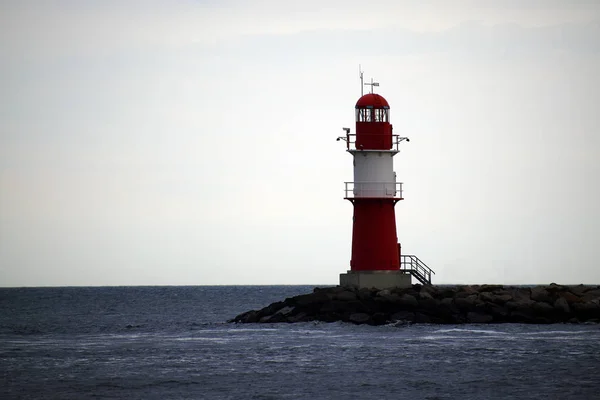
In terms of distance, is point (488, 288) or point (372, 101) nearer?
point (372, 101)

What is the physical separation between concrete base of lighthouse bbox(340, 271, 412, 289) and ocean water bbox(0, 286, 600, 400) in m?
1.78

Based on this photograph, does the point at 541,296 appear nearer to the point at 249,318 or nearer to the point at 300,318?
the point at 300,318

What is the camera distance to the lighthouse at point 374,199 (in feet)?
126

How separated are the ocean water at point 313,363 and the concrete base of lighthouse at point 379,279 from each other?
5.84 ft

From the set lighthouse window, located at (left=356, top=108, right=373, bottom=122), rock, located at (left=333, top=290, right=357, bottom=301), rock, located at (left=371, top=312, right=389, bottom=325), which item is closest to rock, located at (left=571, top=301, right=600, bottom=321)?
rock, located at (left=371, top=312, right=389, bottom=325)


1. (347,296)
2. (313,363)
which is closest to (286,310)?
(347,296)

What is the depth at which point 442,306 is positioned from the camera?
37.9m

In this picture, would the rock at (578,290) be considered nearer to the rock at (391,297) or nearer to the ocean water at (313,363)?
the ocean water at (313,363)

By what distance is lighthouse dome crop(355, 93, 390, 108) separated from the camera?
3881 cm

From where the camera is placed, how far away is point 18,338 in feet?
133

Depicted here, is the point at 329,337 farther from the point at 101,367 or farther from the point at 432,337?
the point at 101,367

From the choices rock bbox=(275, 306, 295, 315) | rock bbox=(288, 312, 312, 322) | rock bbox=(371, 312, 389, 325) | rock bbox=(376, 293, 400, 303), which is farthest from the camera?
rock bbox=(275, 306, 295, 315)

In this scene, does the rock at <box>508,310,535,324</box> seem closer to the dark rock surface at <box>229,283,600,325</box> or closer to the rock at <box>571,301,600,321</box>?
the dark rock surface at <box>229,283,600,325</box>

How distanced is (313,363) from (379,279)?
31.3ft
